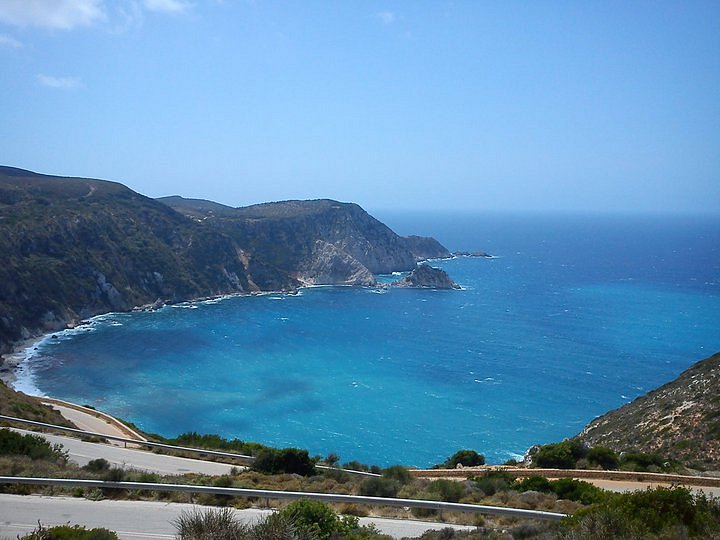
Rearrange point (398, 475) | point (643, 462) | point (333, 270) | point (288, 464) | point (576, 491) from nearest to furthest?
point (576, 491) → point (398, 475) → point (288, 464) → point (643, 462) → point (333, 270)

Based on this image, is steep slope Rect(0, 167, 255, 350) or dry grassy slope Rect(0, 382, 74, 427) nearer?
dry grassy slope Rect(0, 382, 74, 427)

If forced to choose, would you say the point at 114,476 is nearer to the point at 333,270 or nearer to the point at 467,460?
the point at 467,460

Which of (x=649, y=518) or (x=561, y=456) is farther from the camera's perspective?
(x=561, y=456)

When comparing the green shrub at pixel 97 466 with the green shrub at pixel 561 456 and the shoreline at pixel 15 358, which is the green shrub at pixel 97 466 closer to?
the green shrub at pixel 561 456

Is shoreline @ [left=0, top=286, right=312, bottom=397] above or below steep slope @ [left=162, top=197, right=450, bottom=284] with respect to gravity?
below

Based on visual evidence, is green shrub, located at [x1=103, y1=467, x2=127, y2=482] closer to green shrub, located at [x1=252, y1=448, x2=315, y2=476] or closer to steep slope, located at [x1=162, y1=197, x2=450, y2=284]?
green shrub, located at [x1=252, y1=448, x2=315, y2=476]

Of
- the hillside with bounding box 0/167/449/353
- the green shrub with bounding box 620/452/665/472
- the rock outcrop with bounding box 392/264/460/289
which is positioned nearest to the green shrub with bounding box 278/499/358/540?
the green shrub with bounding box 620/452/665/472

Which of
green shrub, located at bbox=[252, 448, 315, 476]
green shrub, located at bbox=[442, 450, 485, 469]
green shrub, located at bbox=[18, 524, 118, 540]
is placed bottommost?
green shrub, located at bbox=[442, 450, 485, 469]

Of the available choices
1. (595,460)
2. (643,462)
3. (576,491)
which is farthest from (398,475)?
(643,462)
